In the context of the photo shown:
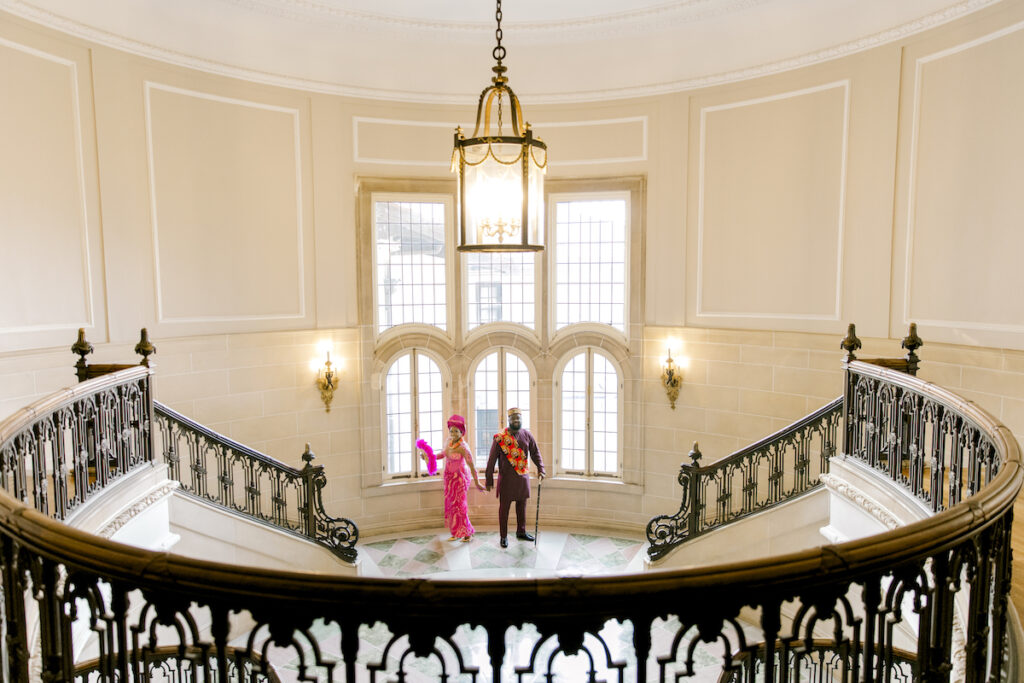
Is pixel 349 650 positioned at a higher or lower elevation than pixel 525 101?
lower

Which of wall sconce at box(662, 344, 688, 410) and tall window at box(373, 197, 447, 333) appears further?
tall window at box(373, 197, 447, 333)

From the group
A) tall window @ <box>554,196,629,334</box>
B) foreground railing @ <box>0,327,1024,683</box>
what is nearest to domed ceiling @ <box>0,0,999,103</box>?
tall window @ <box>554,196,629,334</box>

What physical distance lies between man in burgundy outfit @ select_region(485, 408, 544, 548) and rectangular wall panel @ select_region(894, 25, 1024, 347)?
4.59 meters

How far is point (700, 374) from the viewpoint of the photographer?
370 inches

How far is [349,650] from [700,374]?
324 inches

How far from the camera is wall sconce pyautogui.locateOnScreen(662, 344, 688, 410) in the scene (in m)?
9.52

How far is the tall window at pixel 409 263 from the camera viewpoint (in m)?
9.91

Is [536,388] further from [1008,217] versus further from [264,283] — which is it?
[1008,217]

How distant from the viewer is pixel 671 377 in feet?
31.3

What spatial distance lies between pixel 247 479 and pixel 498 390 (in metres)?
4.15

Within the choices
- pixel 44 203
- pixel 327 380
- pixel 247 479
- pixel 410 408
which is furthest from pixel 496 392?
pixel 44 203

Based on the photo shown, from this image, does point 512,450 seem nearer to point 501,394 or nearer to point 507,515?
point 507,515

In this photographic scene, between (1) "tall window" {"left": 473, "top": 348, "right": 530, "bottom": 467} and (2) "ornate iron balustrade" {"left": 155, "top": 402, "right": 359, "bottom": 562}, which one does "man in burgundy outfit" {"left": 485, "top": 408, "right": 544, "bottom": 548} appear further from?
(2) "ornate iron balustrade" {"left": 155, "top": 402, "right": 359, "bottom": 562}

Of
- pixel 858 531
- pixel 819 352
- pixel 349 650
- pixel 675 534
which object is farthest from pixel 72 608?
pixel 819 352
